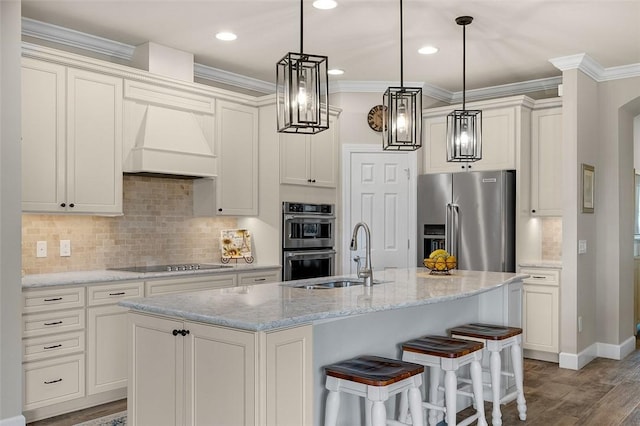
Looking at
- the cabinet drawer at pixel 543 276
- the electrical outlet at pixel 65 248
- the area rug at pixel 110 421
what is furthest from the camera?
the cabinet drawer at pixel 543 276

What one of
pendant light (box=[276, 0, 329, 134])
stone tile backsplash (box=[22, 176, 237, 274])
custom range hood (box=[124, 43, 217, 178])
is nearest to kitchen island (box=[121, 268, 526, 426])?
pendant light (box=[276, 0, 329, 134])

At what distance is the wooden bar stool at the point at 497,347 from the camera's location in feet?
11.4

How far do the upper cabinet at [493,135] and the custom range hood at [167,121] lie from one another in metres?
2.32

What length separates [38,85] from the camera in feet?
12.8

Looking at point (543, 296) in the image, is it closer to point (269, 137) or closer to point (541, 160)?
point (541, 160)

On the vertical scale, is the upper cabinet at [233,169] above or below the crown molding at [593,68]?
below

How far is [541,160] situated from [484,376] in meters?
2.45

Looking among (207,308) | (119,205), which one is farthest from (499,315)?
(119,205)

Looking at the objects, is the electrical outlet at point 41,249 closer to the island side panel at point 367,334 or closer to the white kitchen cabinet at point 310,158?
the white kitchen cabinet at point 310,158

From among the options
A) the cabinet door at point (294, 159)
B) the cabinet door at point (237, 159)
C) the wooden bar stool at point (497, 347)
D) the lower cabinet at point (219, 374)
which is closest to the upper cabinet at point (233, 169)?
the cabinet door at point (237, 159)

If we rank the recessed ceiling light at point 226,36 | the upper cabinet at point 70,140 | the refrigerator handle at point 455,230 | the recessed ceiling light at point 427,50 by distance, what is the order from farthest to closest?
the refrigerator handle at point 455,230
the recessed ceiling light at point 427,50
the recessed ceiling light at point 226,36
the upper cabinet at point 70,140

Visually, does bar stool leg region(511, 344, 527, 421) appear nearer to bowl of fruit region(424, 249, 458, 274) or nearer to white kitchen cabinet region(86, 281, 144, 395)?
bowl of fruit region(424, 249, 458, 274)

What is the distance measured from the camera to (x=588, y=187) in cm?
520

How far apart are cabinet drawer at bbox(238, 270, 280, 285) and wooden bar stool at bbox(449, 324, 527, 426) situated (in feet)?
6.28
